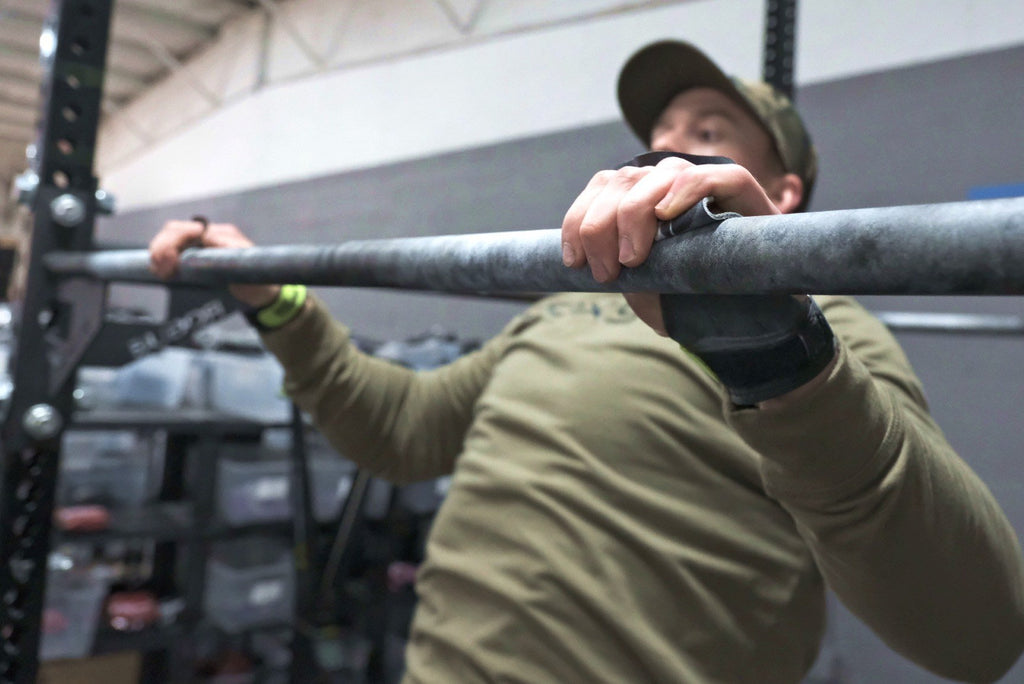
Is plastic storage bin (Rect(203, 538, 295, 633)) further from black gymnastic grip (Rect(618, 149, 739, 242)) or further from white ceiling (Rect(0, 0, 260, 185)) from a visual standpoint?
white ceiling (Rect(0, 0, 260, 185))

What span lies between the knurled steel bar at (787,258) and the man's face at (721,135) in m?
0.58

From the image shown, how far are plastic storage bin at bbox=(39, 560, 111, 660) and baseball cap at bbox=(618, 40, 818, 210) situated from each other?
6.76ft

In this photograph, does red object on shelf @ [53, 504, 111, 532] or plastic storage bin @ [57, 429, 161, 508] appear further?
plastic storage bin @ [57, 429, 161, 508]

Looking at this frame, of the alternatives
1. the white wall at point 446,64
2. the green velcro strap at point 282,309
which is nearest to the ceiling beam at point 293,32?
the white wall at point 446,64

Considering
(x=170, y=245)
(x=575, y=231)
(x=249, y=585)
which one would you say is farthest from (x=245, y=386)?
(x=575, y=231)

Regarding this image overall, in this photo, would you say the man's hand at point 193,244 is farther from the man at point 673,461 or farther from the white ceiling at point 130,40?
the white ceiling at point 130,40

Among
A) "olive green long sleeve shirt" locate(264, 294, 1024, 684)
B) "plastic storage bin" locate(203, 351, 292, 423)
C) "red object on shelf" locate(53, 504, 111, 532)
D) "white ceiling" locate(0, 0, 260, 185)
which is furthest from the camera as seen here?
"white ceiling" locate(0, 0, 260, 185)

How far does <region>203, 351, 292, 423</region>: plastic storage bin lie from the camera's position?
2572 millimetres

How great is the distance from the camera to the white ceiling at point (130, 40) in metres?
5.64

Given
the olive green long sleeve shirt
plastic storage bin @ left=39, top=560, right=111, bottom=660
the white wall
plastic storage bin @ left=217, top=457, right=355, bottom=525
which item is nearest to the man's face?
the olive green long sleeve shirt

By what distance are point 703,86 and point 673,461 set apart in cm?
56

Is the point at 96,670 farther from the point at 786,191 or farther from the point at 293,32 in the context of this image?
the point at 293,32

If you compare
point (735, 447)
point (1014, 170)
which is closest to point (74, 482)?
point (735, 447)

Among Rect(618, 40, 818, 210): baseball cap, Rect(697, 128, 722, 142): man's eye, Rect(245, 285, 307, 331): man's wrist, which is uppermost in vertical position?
Rect(618, 40, 818, 210): baseball cap
